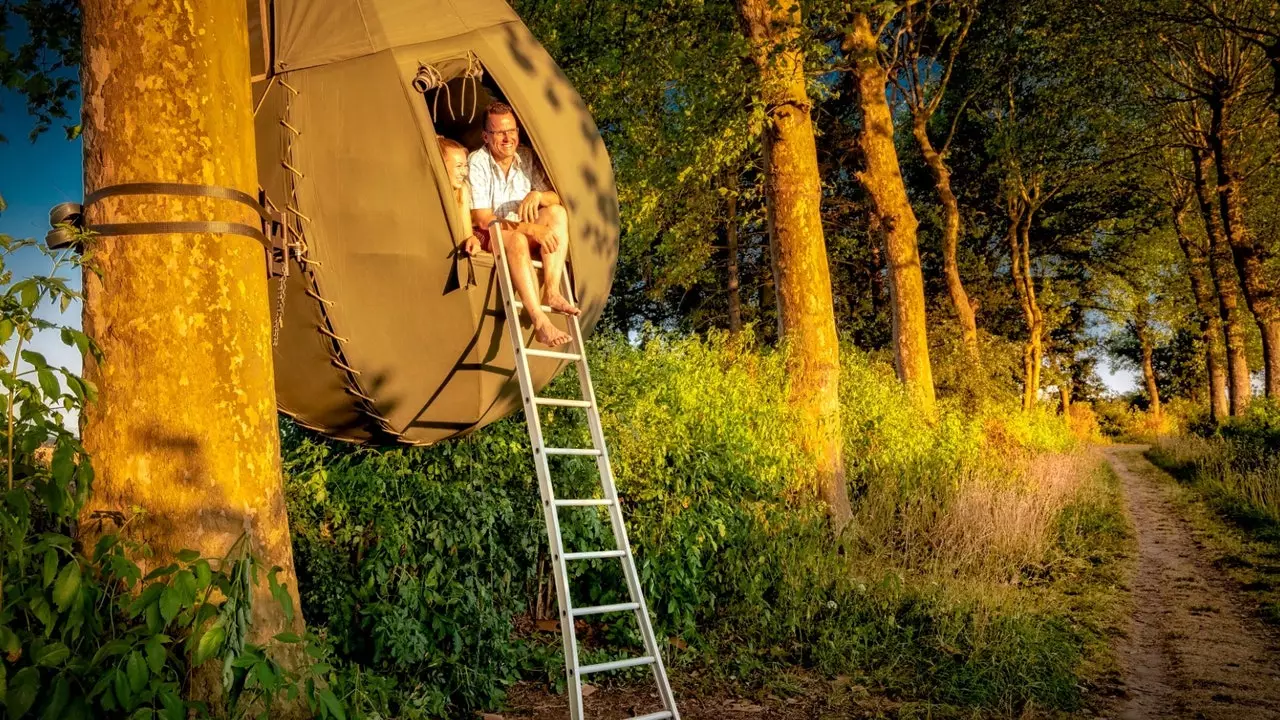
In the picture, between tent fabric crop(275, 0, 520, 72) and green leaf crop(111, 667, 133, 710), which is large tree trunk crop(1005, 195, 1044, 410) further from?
green leaf crop(111, 667, 133, 710)

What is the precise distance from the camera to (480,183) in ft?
18.6

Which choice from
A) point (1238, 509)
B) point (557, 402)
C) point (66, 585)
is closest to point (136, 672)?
point (66, 585)

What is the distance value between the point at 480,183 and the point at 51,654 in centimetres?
326

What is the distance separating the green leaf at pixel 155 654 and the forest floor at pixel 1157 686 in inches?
110

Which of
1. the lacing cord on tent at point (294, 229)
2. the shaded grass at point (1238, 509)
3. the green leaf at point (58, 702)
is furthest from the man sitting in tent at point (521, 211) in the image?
the shaded grass at point (1238, 509)

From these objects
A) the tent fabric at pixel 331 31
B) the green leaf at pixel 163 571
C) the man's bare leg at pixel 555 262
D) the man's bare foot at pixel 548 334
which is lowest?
the green leaf at pixel 163 571

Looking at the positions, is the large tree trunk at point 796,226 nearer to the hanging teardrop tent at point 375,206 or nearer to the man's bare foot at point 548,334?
the man's bare foot at point 548,334

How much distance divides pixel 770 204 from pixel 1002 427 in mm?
10086

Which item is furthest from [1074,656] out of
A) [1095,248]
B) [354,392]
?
[1095,248]

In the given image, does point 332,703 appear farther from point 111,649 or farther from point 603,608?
point 603,608

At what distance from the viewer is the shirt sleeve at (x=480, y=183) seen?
5.62 metres

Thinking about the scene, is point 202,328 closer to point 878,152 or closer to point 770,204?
point 770,204

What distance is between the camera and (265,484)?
13.8 feet

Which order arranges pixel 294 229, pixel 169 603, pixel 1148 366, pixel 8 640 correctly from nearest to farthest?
pixel 8 640
pixel 169 603
pixel 294 229
pixel 1148 366
